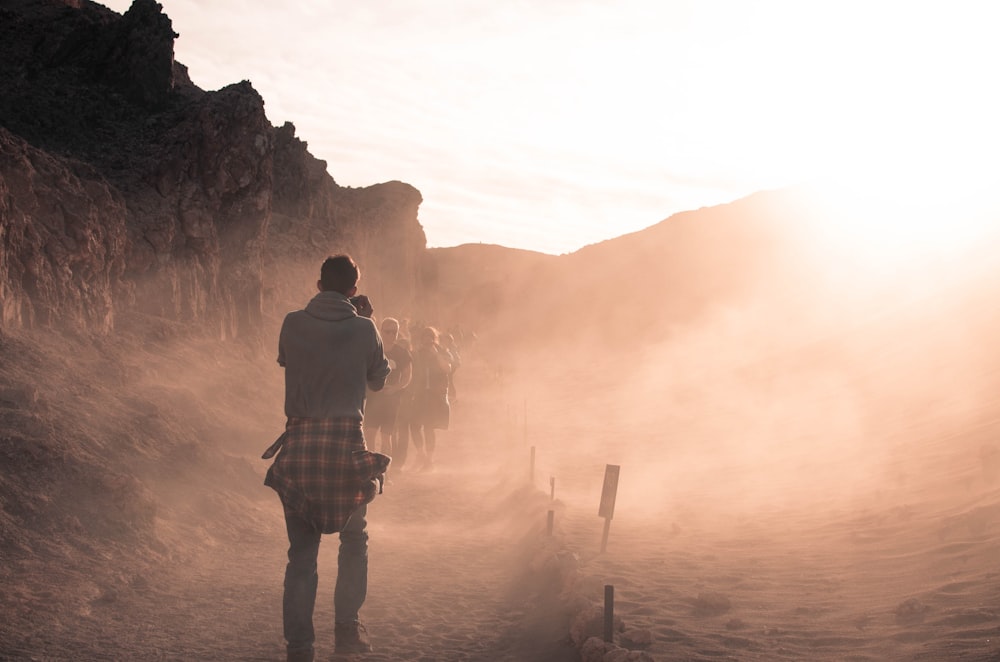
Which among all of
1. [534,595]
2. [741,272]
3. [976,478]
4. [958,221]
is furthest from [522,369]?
[534,595]

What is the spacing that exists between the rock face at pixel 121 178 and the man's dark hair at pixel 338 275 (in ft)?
26.7

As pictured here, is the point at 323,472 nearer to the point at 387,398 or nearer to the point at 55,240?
the point at 387,398

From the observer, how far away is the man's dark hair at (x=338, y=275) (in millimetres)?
Answer: 5199

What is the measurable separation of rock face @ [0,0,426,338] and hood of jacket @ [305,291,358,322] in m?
8.19

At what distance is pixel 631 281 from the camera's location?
271ft

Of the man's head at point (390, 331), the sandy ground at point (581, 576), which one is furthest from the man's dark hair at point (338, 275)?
the man's head at point (390, 331)

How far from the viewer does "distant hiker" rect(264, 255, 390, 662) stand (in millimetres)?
4941

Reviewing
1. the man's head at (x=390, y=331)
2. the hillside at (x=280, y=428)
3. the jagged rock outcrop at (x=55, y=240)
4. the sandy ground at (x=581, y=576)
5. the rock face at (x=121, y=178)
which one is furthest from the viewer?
the rock face at (x=121, y=178)

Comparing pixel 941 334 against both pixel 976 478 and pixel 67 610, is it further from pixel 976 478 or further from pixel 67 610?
pixel 67 610

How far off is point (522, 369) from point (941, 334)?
31.3 m

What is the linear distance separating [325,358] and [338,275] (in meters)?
0.52

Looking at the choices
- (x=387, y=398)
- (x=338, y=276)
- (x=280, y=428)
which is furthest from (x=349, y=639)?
(x=280, y=428)

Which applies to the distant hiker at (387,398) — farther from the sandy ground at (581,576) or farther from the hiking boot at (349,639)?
the hiking boot at (349,639)

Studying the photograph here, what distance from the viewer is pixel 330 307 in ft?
16.7
